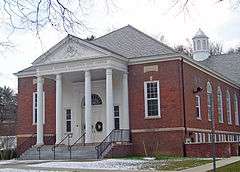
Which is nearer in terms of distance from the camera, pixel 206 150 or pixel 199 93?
pixel 206 150

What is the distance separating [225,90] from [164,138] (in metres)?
15.7

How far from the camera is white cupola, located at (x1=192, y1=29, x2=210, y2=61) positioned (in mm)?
56969

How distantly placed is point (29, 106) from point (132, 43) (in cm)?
1025

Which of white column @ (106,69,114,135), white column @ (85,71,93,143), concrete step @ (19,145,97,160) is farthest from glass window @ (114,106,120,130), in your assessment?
concrete step @ (19,145,97,160)

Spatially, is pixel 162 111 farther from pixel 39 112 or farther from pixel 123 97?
pixel 39 112

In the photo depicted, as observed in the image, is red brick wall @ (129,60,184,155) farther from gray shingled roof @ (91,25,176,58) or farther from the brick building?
gray shingled roof @ (91,25,176,58)

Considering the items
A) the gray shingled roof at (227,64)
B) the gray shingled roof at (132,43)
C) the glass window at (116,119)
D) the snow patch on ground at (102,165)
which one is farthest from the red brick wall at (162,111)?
the gray shingled roof at (227,64)

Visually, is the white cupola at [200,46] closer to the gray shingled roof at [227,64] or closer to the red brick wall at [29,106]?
the gray shingled roof at [227,64]

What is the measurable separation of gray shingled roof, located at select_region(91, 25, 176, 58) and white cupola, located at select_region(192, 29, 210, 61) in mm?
20005

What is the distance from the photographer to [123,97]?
110 feet

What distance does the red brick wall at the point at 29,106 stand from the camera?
37000 millimetres

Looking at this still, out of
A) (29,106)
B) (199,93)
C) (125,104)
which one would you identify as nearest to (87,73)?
(125,104)

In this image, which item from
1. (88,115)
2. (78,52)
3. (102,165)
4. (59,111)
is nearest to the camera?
(102,165)

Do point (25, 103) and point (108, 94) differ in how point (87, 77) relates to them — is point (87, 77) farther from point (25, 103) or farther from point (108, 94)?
point (25, 103)
